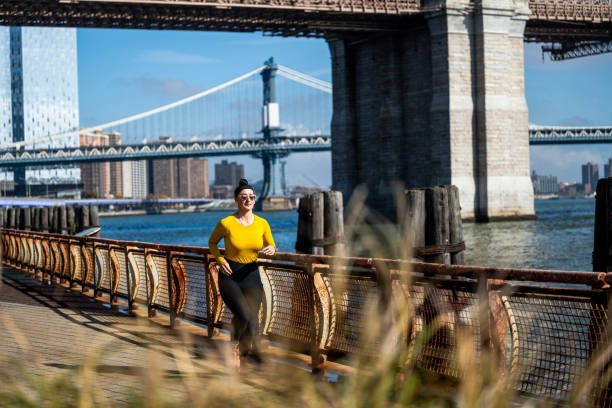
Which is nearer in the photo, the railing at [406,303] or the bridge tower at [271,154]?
the railing at [406,303]

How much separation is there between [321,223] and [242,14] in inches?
1532

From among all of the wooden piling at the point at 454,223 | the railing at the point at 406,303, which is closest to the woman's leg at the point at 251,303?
the railing at the point at 406,303

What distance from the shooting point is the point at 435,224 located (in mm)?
11930

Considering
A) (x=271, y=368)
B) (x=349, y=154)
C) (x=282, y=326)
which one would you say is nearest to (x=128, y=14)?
(x=349, y=154)

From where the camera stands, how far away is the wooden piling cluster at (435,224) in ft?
38.3

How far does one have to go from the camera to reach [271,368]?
2.80 metres

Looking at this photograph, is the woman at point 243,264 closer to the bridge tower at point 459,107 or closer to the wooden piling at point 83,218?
the wooden piling at point 83,218

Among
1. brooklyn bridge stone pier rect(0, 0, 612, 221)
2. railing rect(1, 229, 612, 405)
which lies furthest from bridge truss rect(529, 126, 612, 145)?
railing rect(1, 229, 612, 405)

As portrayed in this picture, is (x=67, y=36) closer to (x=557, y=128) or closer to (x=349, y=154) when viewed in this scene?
(x=557, y=128)

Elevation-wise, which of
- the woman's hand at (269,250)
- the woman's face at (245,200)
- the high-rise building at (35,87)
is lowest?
the woman's hand at (269,250)

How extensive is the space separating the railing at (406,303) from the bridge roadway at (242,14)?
3697 cm

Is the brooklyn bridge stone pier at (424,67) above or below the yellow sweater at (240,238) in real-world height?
above

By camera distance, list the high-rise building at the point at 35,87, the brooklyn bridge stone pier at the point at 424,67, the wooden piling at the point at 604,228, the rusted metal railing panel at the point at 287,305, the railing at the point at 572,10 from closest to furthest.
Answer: the rusted metal railing panel at the point at 287,305 → the wooden piling at the point at 604,228 → the brooklyn bridge stone pier at the point at 424,67 → the railing at the point at 572,10 → the high-rise building at the point at 35,87

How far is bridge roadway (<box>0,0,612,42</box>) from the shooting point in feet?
150
